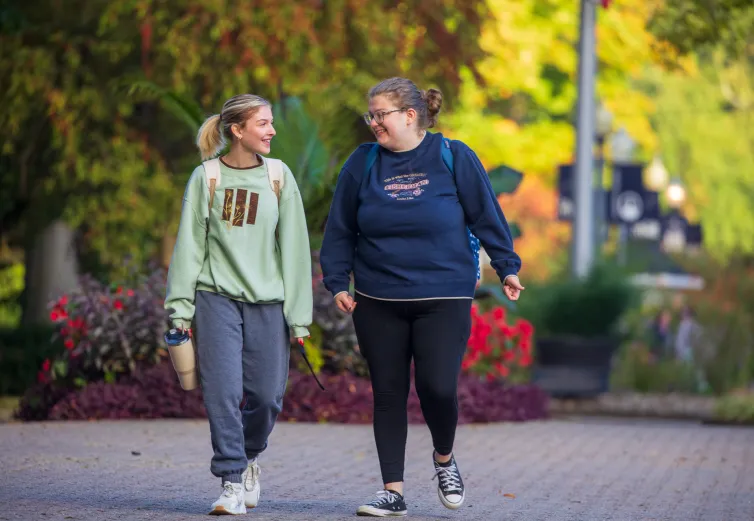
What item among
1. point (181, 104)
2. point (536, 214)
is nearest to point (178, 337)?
point (181, 104)

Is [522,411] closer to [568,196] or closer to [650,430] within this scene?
[650,430]

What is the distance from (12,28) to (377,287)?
9925 millimetres

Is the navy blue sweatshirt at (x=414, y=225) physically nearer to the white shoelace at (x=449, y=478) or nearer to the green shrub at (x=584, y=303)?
the white shoelace at (x=449, y=478)

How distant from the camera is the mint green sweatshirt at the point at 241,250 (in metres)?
6.17

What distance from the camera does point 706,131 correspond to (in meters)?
43.8

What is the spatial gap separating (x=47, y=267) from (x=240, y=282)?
1165 centimetres

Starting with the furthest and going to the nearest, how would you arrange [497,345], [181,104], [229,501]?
[497,345] → [181,104] → [229,501]

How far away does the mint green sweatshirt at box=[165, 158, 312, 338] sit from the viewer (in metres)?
6.17

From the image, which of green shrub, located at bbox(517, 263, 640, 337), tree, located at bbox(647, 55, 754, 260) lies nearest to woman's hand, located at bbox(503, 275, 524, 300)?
green shrub, located at bbox(517, 263, 640, 337)

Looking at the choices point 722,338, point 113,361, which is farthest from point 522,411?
point 722,338

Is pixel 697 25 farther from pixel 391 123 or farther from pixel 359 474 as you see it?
pixel 391 123

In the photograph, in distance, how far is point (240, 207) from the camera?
20.5 ft

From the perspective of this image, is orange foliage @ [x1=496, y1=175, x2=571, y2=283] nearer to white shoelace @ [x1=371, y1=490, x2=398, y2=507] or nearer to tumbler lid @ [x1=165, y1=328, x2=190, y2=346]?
white shoelace @ [x1=371, y1=490, x2=398, y2=507]

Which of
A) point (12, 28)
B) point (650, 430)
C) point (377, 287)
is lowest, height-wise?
point (650, 430)
